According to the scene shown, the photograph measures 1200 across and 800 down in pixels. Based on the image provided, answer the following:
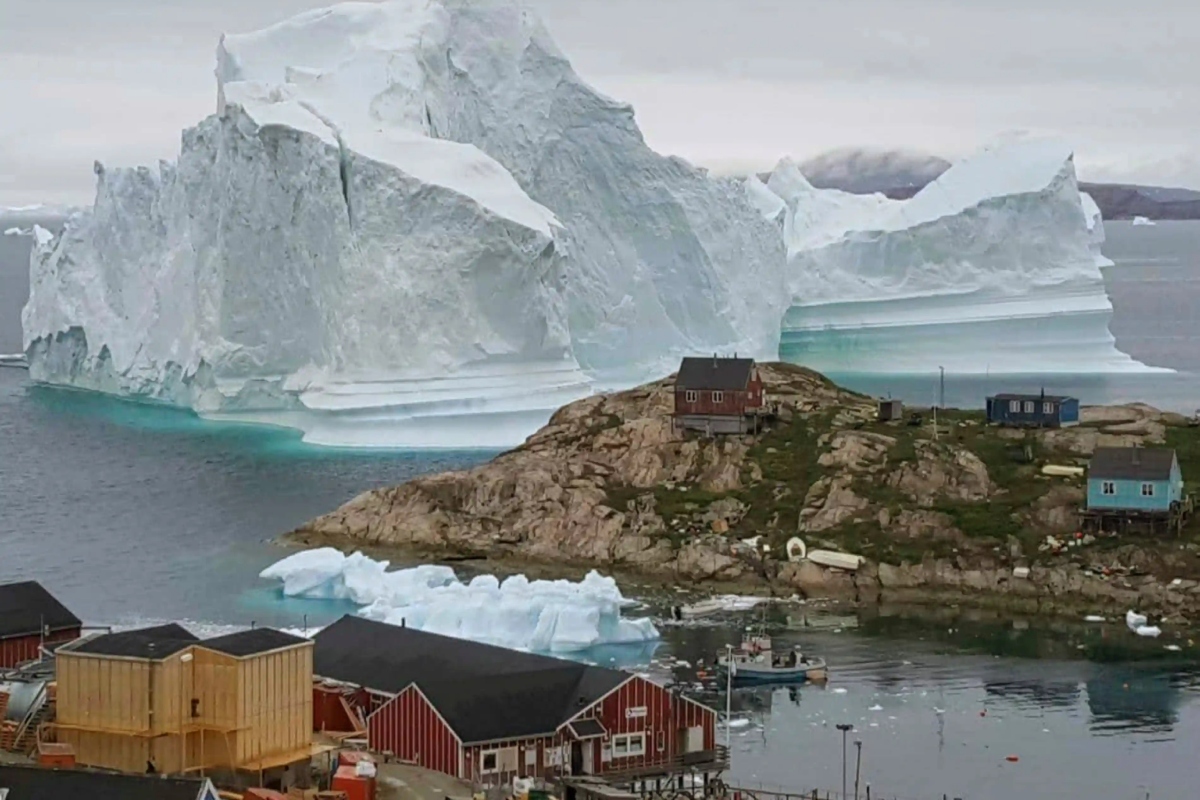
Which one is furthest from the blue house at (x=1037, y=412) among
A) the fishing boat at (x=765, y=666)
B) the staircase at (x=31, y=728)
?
the staircase at (x=31, y=728)

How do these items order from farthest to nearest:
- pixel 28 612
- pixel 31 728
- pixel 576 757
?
pixel 28 612, pixel 576 757, pixel 31 728

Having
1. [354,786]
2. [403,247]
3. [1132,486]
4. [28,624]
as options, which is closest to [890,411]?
[1132,486]

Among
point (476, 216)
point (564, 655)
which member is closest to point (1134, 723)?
point (564, 655)

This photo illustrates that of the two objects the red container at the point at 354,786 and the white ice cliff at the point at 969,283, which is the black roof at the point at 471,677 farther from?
the white ice cliff at the point at 969,283

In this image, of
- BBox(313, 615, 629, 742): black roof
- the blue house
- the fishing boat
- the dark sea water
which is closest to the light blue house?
the dark sea water

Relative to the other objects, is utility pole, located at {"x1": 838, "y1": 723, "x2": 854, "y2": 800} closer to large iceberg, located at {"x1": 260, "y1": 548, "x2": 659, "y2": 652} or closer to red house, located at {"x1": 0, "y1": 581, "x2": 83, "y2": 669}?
large iceberg, located at {"x1": 260, "y1": 548, "x2": 659, "y2": 652}

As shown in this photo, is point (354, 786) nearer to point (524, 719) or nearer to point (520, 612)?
point (524, 719)
